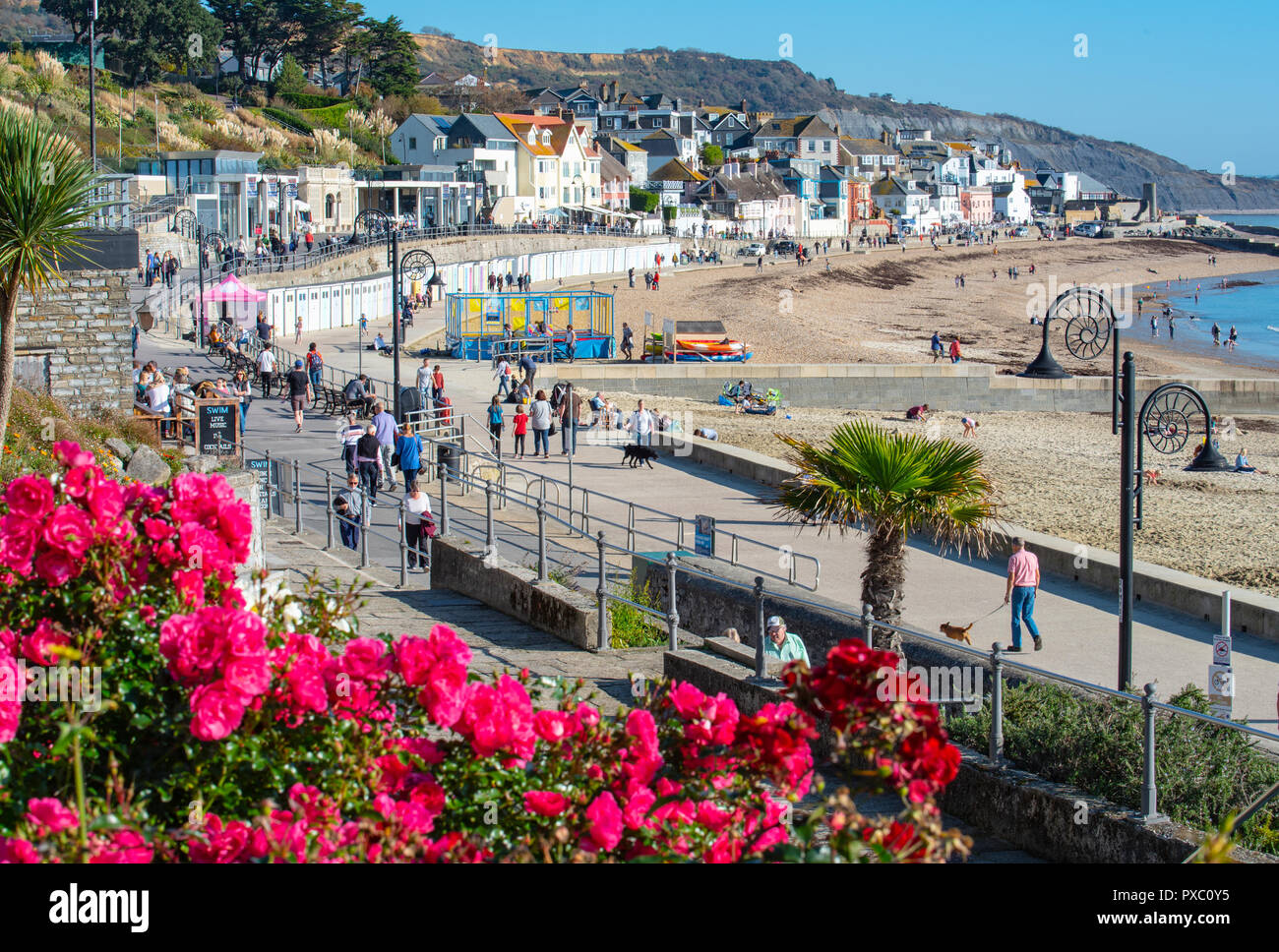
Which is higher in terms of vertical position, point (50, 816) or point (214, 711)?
point (214, 711)

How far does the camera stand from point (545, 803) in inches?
133

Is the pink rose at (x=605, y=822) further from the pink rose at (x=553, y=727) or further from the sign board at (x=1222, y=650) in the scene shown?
the sign board at (x=1222, y=650)

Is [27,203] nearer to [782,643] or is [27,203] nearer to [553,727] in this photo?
[782,643]

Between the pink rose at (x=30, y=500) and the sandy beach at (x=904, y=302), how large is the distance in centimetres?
4404

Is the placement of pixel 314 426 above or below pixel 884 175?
below

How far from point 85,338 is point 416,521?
7.02 meters

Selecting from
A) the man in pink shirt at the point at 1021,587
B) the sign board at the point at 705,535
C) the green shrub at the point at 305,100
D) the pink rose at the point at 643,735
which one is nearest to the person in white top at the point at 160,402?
→ the sign board at the point at 705,535

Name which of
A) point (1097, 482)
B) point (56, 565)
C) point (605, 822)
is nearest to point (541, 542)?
point (56, 565)

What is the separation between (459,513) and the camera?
1738cm

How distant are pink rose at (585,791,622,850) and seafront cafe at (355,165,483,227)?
72.8 m
